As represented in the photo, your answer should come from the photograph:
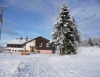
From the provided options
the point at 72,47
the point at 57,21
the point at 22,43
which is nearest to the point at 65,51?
the point at 72,47

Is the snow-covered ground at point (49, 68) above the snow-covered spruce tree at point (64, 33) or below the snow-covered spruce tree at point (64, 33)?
below

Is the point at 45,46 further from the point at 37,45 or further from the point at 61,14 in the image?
the point at 61,14

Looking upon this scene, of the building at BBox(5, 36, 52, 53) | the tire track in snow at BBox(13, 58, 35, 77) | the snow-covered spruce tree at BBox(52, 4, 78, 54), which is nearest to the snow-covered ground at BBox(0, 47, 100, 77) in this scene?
the tire track in snow at BBox(13, 58, 35, 77)

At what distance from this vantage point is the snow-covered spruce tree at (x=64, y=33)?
46.2 metres

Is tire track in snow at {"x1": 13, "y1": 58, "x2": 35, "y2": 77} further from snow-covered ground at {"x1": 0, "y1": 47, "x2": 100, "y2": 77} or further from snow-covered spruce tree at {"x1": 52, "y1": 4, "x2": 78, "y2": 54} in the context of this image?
snow-covered spruce tree at {"x1": 52, "y1": 4, "x2": 78, "y2": 54}

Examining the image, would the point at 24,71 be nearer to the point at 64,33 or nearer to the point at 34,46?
the point at 64,33

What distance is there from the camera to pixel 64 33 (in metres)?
46.5

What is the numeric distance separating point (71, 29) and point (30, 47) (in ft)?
114

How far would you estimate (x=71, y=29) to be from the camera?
157ft

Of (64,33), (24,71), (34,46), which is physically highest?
(64,33)

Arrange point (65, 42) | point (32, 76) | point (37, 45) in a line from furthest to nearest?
point (37, 45) < point (65, 42) < point (32, 76)

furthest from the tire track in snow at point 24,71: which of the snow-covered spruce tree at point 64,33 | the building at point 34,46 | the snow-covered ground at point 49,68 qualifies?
the building at point 34,46

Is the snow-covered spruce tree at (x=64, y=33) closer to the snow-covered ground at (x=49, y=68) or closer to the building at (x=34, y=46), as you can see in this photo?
the snow-covered ground at (x=49, y=68)

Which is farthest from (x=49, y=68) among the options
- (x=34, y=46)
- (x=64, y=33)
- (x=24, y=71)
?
(x=34, y=46)
